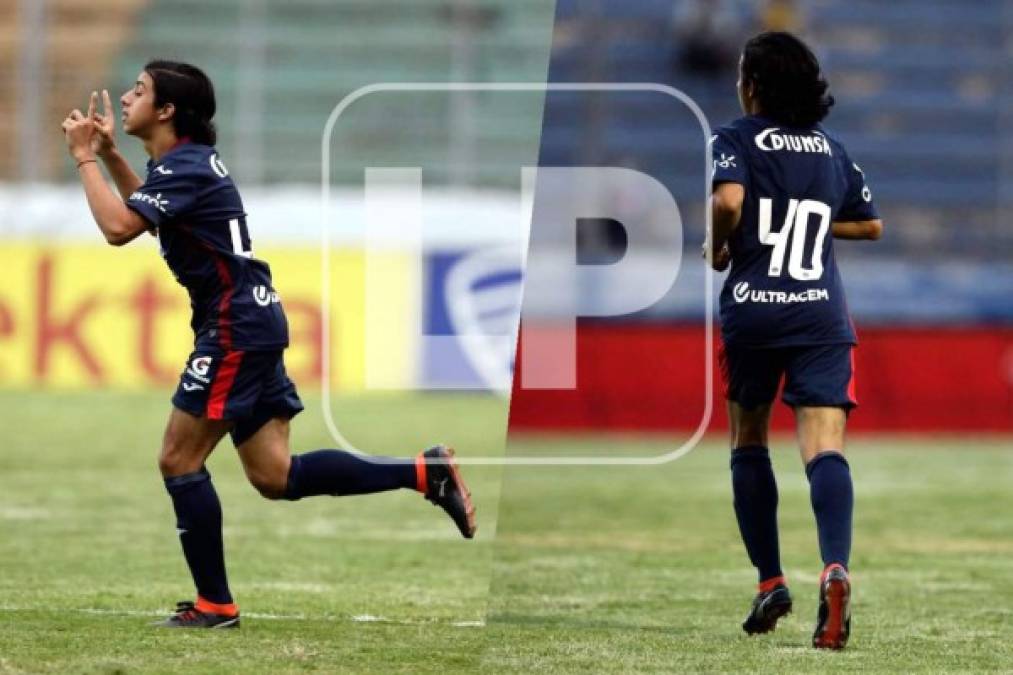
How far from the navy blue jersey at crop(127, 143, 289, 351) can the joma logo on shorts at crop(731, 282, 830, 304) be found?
159cm

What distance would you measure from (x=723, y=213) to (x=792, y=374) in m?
0.62

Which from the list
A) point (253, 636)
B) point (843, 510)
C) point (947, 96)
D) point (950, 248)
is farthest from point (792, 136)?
point (947, 96)

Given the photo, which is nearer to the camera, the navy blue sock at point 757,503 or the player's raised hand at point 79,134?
the player's raised hand at point 79,134

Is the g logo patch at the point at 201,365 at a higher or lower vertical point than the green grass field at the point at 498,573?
higher

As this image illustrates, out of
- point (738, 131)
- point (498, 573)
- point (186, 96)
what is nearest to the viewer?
point (186, 96)

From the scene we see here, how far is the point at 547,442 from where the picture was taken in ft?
66.4

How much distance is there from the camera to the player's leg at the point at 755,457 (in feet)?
23.2

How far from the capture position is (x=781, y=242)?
6.98 metres

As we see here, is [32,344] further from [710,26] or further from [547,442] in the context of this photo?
[710,26]

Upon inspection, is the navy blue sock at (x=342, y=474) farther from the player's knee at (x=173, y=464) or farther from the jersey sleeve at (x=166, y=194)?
the jersey sleeve at (x=166, y=194)

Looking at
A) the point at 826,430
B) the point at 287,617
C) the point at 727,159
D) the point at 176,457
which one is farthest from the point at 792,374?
the point at 176,457

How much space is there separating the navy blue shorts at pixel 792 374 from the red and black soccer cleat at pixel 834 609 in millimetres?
693

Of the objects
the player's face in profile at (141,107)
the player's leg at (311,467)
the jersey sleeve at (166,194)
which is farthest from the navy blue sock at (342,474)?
the player's face in profile at (141,107)

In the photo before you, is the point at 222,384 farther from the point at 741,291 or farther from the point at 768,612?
the point at 768,612
